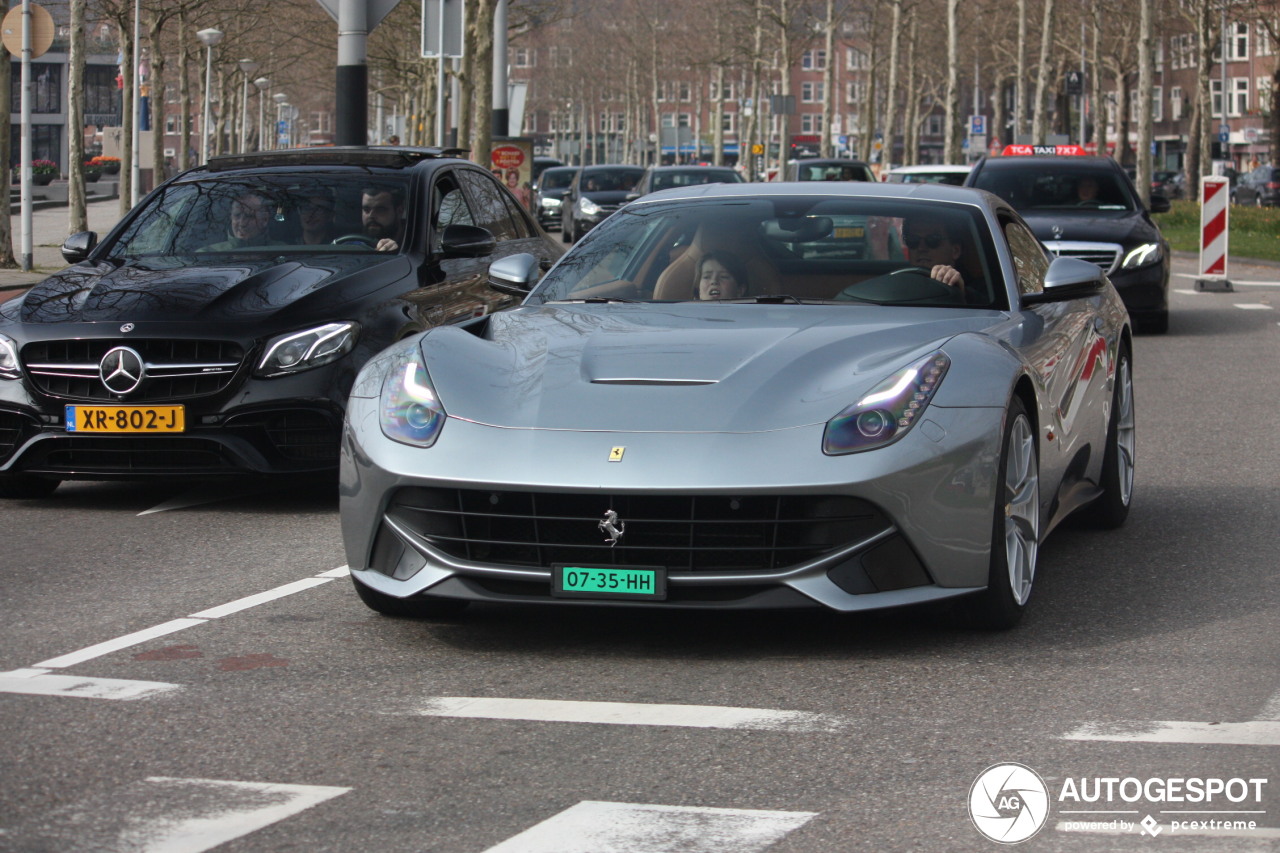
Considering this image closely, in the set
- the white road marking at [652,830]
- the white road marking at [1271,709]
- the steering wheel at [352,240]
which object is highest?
the steering wheel at [352,240]

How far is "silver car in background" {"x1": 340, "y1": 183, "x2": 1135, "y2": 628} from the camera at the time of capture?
5.00 metres

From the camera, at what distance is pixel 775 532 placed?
197 inches

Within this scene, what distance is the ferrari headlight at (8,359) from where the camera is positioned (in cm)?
794

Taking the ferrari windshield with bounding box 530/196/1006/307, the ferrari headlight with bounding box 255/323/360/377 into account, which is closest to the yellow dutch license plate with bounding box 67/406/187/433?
the ferrari headlight with bounding box 255/323/360/377

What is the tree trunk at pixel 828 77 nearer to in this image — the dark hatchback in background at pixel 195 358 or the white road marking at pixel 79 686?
the dark hatchback in background at pixel 195 358

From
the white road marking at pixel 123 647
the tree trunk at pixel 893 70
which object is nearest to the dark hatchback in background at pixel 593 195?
the tree trunk at pixel 893 70

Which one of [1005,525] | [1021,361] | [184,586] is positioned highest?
[1021,361]

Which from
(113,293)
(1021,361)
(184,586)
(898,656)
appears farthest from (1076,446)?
(113,293)

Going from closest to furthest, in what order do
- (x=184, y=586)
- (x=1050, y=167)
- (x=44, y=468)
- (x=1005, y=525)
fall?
(x=1005, y=525) → (x=184, y=586) → (x=44, y=468) → (x=1050, y=167)

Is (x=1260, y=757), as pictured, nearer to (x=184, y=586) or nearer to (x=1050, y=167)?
(x=184, y=586)

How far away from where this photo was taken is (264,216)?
9289 mm

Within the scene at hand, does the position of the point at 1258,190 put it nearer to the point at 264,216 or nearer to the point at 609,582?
the point at 264,216

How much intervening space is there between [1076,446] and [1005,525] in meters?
1.35

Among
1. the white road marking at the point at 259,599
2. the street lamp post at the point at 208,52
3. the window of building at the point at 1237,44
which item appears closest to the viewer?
the white road marking at the point at 259,599
